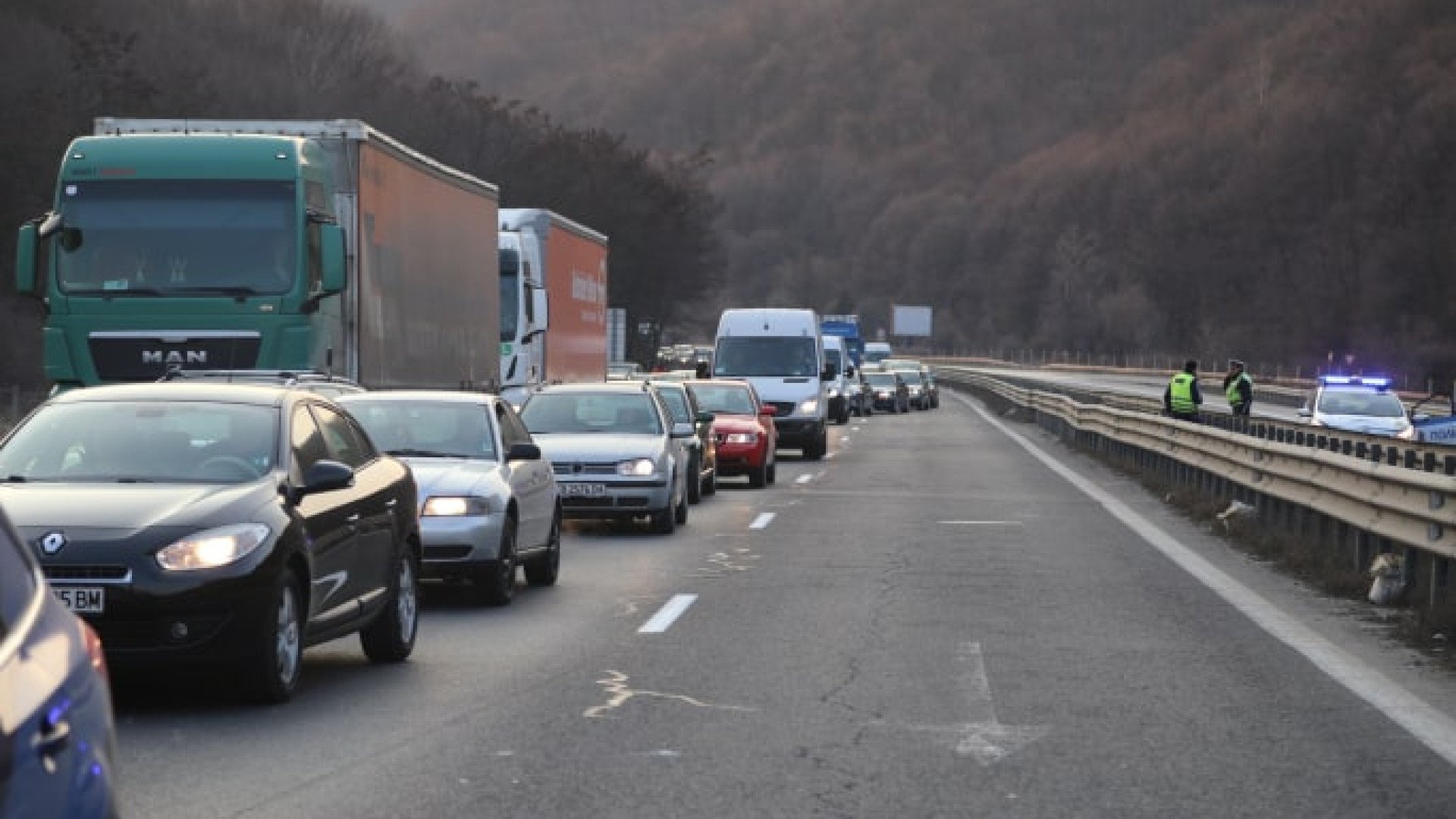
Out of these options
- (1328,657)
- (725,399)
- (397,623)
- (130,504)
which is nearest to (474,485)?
(397,623)

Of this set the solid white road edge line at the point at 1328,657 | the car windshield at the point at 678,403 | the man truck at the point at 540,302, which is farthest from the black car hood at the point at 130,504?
the man truck at the point at 540,302

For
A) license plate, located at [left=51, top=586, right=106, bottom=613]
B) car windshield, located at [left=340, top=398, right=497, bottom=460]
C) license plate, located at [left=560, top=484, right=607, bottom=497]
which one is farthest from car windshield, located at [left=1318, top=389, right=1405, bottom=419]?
license plate, located at [left=51, top=586, right=106, bottom=613]

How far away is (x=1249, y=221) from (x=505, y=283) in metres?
101

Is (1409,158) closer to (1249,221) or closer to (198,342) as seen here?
(1249,221)

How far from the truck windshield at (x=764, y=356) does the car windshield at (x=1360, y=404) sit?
8.66m

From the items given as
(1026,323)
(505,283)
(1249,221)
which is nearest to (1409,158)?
(1249,221)

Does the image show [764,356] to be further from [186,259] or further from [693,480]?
[186,259]

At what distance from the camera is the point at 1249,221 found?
128 meters

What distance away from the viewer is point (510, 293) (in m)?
32.6

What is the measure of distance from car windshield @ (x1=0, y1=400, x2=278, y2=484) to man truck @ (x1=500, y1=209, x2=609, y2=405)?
21042mm

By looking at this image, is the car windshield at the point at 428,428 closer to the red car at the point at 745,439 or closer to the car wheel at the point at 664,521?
the car wheel at the point at 664,521

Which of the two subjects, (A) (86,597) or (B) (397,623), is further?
(B) (397,623)

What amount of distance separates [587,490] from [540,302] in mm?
13206

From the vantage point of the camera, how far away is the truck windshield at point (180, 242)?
2019 centimetres
